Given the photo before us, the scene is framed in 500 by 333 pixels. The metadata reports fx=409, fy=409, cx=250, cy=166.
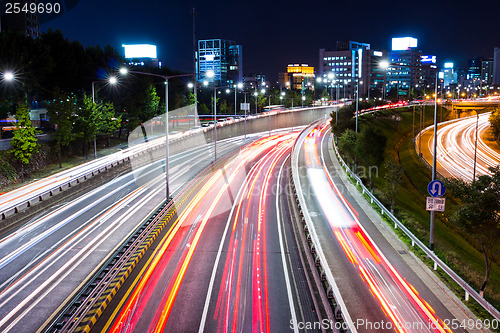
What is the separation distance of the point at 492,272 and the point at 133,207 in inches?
1061

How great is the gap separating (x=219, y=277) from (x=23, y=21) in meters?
171

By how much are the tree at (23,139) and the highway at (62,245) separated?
11.6 ft

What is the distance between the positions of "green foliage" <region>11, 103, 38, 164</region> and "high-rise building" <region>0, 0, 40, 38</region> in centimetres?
12190

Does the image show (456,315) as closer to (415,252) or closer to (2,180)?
(415,252)

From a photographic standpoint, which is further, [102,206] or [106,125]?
[106,125]

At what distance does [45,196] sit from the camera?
108 ft

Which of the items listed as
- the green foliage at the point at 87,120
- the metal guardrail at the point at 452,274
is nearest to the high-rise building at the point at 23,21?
the green foliage at the point at 87,120

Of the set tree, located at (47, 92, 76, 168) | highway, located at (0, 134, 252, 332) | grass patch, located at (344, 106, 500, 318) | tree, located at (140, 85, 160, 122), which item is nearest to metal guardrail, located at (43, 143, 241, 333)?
highway, located at (0, 134, 252, 332)

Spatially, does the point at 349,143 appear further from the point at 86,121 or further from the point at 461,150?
the point at 86,121

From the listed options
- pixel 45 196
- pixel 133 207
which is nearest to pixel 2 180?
pixel 45 196

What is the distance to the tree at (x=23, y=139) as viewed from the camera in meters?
39.9

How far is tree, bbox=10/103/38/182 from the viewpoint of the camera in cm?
3988

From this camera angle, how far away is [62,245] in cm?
2495

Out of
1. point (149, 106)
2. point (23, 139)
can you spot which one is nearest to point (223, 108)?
point (149, 106)
